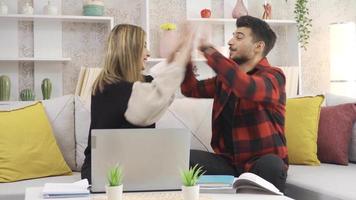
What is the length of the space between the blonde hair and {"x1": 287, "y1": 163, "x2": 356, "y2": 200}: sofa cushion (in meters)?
0.87

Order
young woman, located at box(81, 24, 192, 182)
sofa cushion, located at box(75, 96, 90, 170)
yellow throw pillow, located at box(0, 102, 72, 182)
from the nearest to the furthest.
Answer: young woman, located at box(81, 24, 192, 182), yellow throw pillow, located at box(0, 102, 72, 182), sofa cushion, located at box(75, 96, 90, 170)

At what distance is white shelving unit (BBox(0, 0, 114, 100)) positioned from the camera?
12.5 feet

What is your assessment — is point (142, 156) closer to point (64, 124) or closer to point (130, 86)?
point (130, 86)

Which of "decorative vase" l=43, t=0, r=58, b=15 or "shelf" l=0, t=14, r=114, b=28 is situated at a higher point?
"decorative vase" l=43, t=0, r=58, b=15

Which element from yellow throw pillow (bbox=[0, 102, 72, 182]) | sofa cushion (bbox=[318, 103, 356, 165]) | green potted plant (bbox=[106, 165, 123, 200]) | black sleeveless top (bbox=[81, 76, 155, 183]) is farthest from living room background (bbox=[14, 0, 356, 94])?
green potted plant (bbox=[106, 165, 123, 200])

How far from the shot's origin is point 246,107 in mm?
2197

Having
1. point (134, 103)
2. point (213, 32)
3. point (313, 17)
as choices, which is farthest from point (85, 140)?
point (313, 17)

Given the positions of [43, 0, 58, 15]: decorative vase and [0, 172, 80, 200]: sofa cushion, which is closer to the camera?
[0, 172, 80, 200]: sofa cushion

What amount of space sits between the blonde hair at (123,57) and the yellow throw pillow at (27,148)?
0.53 m

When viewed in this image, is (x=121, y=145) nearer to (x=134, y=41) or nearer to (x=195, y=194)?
(x=195, y=194)

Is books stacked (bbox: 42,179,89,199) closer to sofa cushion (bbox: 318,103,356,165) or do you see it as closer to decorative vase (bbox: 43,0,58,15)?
sofa cushion (bbox: 318,103,356,165)

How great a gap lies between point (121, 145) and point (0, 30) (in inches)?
109

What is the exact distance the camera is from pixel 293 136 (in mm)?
2621

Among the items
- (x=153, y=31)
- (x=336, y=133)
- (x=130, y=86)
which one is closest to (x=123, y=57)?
(x=130, y=86)
